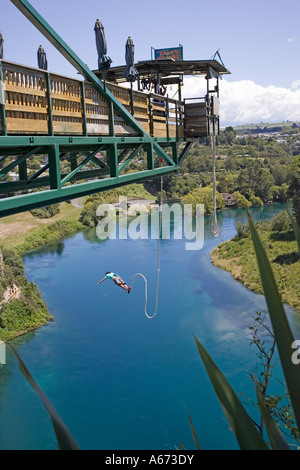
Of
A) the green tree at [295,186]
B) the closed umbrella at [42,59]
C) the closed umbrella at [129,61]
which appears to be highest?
the closed umbrella at [42,59]

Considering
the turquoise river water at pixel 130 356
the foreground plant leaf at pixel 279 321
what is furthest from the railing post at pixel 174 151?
the foreground plant leaf at pixel 279 321

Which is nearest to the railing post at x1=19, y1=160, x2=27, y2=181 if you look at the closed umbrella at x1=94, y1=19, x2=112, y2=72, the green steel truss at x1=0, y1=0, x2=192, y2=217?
the green steel truss at x1=0, y1=0, x2=192, y2=217

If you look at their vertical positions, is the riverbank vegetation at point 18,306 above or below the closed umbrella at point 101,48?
below

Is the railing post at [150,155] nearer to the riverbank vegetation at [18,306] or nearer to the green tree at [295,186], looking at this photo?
the riverbank vegetation at [18,306]

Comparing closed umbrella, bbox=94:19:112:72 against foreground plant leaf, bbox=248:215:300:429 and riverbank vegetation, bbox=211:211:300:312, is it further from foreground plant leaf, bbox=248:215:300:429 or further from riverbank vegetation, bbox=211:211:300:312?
riverbank vegetation, bbox=211:211:300:312

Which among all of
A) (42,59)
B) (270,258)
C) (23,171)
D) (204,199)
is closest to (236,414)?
(23,171)

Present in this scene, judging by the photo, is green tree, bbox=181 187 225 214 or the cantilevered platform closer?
the cantilevered platform
